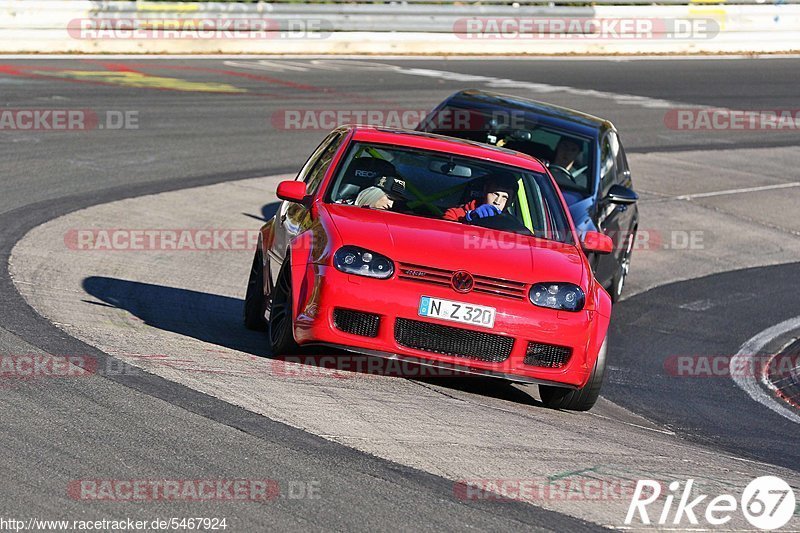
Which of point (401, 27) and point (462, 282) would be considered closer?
point (462, 282)

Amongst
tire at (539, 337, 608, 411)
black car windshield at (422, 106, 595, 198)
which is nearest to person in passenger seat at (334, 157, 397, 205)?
tire at (539, 337, 608, 411)

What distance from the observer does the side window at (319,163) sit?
29.4 ft

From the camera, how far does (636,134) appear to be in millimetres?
22234

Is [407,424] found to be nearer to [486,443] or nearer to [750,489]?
[486,443]

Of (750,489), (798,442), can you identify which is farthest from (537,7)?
(750,489)

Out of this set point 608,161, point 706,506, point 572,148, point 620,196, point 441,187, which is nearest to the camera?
point 706,506

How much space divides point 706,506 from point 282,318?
3.09m

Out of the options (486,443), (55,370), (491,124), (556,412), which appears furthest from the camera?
(491,124)

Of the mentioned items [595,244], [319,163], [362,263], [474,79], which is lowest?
[474,79]

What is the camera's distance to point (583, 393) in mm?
8031

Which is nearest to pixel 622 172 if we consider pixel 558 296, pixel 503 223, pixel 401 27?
pixel 503 223

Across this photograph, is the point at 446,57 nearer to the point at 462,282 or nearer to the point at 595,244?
the point at 595,244

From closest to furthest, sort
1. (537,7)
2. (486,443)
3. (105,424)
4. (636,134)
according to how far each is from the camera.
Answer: (105,424) → (486,443) → (636,134) → (537,7)

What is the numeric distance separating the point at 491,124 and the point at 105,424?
7.19 meters
